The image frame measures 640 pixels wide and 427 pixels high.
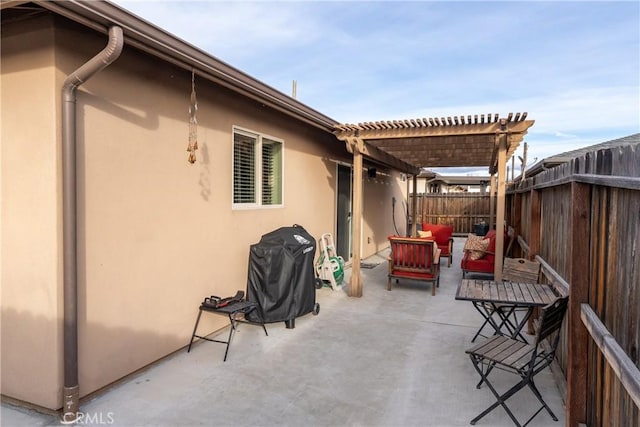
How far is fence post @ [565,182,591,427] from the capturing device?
2270mm

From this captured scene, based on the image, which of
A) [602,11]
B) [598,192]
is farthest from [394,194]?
[598,192]

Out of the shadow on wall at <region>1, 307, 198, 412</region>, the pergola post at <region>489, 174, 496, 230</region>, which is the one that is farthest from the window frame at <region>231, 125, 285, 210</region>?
the pergola post at <region>489, 174, 496, 230</region>

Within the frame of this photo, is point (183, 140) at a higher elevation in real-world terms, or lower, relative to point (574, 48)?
lower

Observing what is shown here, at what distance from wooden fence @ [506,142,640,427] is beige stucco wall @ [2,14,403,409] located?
3.24 meters

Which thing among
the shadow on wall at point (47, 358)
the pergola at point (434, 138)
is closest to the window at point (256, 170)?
the pergola at point (434, 138)

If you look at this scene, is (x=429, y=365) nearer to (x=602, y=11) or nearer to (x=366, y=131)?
(x=366, y=131)

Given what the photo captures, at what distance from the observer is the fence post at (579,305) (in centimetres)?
227

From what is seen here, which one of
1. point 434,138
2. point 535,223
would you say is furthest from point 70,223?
point 434,138

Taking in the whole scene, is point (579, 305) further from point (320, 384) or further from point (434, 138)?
point (434, 138)

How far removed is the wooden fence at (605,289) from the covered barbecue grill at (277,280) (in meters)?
2.83

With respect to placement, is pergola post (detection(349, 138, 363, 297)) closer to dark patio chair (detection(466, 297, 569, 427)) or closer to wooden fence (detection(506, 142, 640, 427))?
dark patio chair (detection(466, 297, 569, 427))

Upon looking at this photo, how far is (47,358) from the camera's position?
106 inches

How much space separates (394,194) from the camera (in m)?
13.2

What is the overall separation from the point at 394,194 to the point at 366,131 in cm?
764
